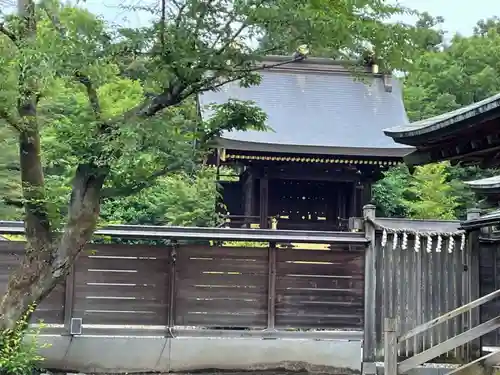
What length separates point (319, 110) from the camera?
1444 centimetres

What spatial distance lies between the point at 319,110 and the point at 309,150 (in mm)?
2917

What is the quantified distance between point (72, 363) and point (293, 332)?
328cm

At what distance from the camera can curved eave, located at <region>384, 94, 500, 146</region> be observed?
403cm

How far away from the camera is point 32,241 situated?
6.08m

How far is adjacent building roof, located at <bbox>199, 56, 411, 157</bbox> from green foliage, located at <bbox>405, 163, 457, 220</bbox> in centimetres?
554

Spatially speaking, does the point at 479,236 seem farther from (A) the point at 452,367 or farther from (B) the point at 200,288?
(B) the point at 200,288

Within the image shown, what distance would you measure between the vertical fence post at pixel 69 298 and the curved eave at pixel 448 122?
5479 millimetres

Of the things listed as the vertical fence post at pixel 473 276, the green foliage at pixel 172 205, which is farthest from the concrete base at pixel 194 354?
the green foliage at pixel 172 205

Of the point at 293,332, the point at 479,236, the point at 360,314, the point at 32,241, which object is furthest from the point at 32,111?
the point at 479,236

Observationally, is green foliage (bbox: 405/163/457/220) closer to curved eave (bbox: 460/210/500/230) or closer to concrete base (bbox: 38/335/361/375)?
curved eave (bbox: 460/210/500/230)

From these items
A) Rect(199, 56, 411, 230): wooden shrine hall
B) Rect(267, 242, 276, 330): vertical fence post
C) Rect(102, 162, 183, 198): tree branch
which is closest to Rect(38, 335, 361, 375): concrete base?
Rect(267, 242, 276, 330): vertical fence post

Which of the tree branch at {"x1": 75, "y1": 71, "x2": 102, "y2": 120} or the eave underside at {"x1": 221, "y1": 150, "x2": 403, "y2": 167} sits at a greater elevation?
the eave underside at {"x1": 221, "y1": 150, "x2": 403, "y2": 167}

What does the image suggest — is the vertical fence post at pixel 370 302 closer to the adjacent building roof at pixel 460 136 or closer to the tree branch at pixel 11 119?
the adjacent building roof at pixel 460 136

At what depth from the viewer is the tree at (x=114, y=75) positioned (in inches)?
210
